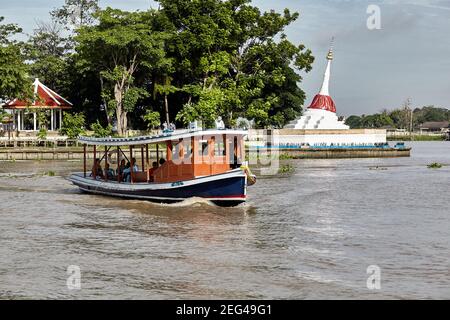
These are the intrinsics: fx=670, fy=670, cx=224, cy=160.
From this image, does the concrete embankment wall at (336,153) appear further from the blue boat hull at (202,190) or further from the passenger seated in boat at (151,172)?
the blue boat hull at (202,190)

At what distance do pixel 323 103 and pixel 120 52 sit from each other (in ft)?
72.1

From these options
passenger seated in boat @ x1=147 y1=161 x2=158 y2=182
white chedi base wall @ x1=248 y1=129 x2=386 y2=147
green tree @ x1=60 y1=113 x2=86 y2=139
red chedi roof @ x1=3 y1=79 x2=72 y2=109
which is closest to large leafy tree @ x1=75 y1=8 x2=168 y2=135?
green tree @ x1=60 y1=113 x2=86 y2=139

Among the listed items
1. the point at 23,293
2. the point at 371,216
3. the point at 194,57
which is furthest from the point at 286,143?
the point at 23,293

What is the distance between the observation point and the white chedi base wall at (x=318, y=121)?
6412 cm

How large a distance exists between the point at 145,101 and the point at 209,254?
48156mm

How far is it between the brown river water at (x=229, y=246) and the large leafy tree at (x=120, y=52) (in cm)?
2678

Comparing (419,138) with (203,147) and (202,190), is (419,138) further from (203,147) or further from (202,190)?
(202,190)

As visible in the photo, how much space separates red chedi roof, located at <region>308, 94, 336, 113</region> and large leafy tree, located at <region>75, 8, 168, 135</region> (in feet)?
58.1

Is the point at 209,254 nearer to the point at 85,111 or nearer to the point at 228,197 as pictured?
the point at 228,197

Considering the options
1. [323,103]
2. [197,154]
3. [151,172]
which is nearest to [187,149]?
[197,154]

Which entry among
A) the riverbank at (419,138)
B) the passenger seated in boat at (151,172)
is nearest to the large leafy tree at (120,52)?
the passenger seated in boat at (151,172)

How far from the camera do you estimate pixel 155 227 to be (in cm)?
1864

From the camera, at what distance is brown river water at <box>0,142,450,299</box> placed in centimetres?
1213
